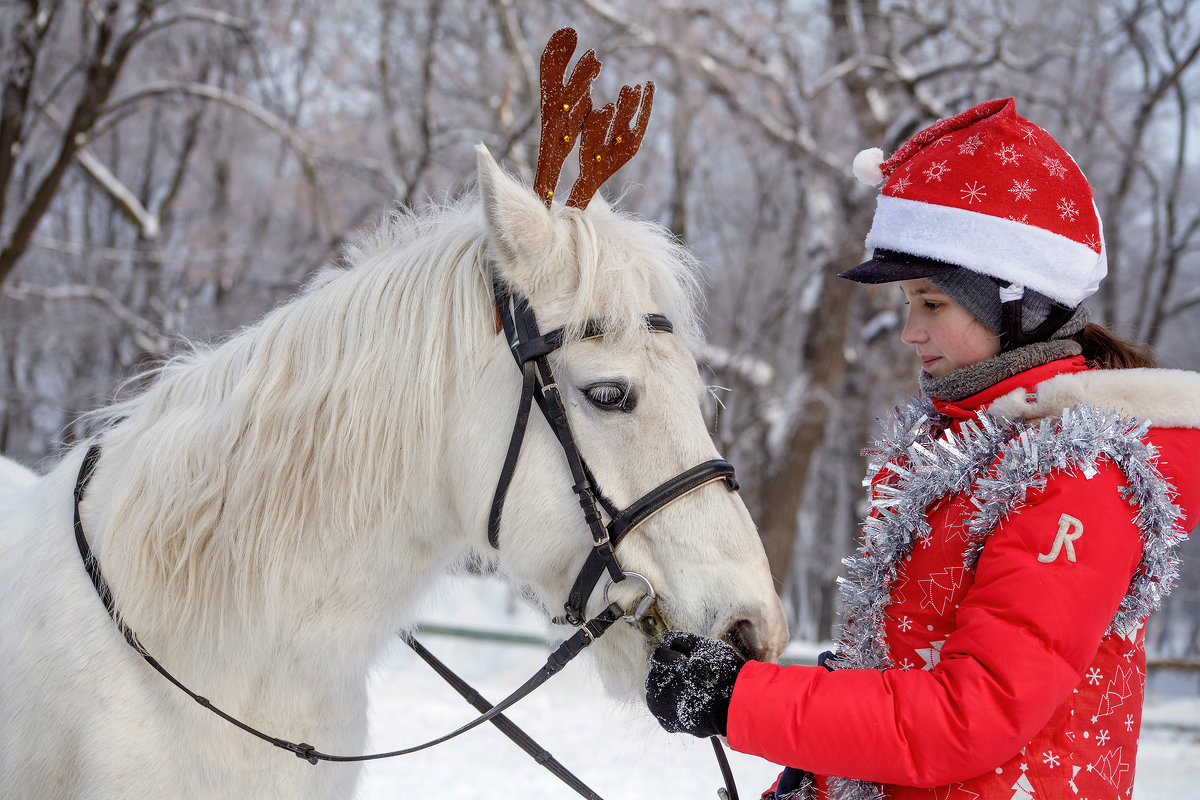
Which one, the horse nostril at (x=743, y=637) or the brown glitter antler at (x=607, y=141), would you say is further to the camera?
the brown glitter antler at (x=607, y=141)

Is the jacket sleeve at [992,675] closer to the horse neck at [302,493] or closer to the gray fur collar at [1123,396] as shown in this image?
the gray fur collar at [1123,396]

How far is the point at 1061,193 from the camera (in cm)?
134

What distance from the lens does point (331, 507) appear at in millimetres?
1655

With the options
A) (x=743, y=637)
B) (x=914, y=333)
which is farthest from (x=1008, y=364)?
(x=743, y=637)

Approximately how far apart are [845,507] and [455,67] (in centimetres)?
1175

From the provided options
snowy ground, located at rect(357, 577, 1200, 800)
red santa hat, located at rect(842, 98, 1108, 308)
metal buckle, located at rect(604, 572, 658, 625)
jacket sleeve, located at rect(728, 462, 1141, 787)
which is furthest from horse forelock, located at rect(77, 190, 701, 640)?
snowy ground, located at rect(357, 577, 1200, 800)

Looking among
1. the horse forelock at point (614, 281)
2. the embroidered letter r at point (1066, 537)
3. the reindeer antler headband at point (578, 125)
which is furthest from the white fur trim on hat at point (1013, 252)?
the reindeer antler headband at point (578, 125)

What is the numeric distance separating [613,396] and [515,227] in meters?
0.40

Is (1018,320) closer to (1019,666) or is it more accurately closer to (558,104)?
(1019,666)

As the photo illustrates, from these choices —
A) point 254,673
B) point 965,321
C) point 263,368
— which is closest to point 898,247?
point 965,321

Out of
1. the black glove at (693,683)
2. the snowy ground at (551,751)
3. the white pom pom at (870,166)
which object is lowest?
the snowy ground at (551,751)

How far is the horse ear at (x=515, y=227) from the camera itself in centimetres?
154

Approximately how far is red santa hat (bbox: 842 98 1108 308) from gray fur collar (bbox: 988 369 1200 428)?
161mm

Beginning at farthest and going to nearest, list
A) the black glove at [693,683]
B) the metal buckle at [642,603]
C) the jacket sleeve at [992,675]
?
the metal buckle at [642,603] → the black glove at [693,683] → the jacket sleeve at [992,675]
